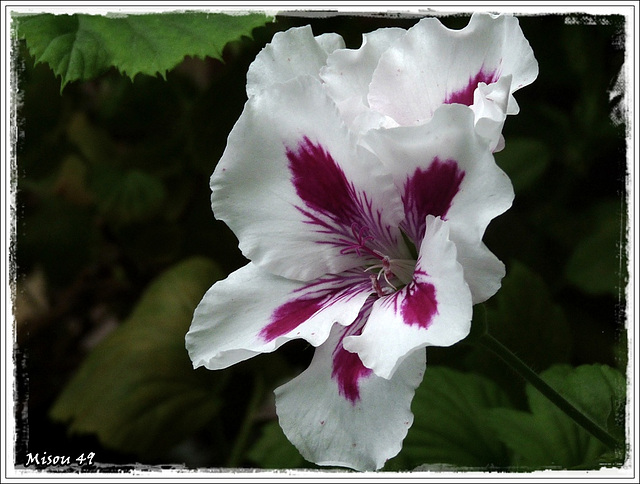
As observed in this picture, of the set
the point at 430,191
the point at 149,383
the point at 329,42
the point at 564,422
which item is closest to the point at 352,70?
the point at 329,42

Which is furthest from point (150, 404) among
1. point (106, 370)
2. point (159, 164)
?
point (159, 164)

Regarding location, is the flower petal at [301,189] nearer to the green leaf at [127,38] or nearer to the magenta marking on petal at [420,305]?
the magenta marking on petal at [420,305]

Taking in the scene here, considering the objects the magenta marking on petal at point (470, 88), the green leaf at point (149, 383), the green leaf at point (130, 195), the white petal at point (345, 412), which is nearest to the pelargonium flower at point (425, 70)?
the magenta marking on petal at point (470, 88)

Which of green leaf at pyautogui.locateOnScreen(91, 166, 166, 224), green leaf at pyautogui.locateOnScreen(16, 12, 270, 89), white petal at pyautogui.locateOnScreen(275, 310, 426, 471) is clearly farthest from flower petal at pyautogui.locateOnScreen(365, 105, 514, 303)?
green leaf at pyautogui.locateOnScreen(91, 166, 166, 224)

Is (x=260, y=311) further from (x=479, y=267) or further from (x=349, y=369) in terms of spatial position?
(x=479, y=267)

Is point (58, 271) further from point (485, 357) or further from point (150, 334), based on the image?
point (485, 357)

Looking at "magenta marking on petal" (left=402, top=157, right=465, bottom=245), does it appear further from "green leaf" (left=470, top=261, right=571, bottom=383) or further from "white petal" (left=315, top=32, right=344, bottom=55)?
"green leaf" (left=470, top=261, right=571, bottom=383)
